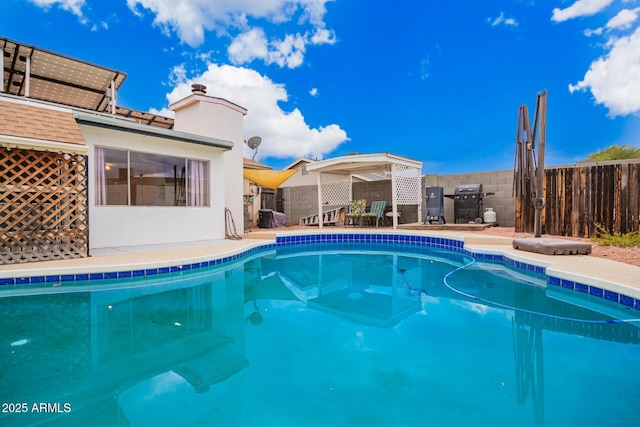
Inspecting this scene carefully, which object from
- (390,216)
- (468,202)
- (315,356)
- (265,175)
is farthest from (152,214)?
(468,202)

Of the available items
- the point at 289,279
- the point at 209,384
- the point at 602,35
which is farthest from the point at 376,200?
the point at 602,35

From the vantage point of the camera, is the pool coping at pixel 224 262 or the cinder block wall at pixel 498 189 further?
the cinder block wall at pixel 498 189

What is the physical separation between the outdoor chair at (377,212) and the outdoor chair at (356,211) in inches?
10.8

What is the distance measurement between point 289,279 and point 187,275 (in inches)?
72.2

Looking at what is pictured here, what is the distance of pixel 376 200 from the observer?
14.3 metres

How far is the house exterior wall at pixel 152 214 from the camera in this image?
7.31 meters

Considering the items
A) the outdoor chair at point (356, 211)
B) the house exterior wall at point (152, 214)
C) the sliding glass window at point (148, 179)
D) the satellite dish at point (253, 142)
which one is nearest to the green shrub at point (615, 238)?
the outdoor chair at point (356, 211)

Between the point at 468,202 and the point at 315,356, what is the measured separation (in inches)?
416

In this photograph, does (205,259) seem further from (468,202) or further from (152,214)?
(468,202)

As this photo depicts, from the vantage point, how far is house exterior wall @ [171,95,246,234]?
1066 centimetres

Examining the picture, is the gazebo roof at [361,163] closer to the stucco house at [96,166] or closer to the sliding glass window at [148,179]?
the stucco house at [96,166]

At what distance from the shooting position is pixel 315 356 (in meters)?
2.91

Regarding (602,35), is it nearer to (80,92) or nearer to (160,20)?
(160,20)

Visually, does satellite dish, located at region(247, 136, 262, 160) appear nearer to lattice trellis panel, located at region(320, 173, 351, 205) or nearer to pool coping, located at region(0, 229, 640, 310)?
lattice trellis panel, located at region(320, 173, 351, 205)
